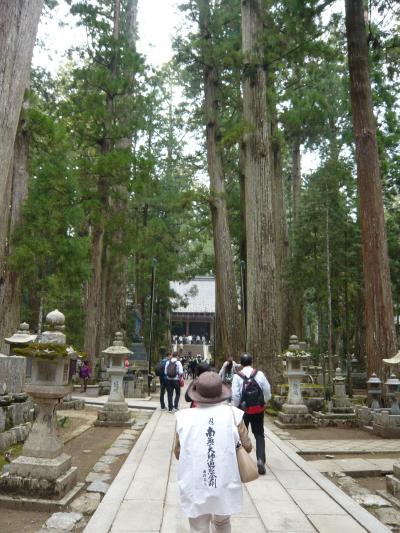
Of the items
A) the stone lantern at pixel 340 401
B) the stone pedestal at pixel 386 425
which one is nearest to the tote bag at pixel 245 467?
the stone pedestal at pixel 386 425

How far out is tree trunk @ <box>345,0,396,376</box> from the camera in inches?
352

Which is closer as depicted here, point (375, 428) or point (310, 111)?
point (375, 428)

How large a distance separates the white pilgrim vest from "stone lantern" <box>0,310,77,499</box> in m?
2.32

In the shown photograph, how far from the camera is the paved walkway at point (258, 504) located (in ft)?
11.8

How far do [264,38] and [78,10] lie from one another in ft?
21.2

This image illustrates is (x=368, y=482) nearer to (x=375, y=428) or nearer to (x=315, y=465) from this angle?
(x=315, y=465)

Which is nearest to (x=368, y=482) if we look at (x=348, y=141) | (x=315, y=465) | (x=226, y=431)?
(x=315, y=465)

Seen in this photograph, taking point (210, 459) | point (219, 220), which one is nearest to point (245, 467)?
point (210, 459)

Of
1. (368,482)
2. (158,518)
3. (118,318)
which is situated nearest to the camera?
(158,518)

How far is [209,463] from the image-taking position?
8.42 feet

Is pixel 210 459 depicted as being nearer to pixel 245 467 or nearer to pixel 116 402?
pixel 245 467

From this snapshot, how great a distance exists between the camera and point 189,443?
2.64 metres

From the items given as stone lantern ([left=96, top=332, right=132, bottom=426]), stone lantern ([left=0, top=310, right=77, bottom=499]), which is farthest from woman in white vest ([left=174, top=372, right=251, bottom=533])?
stone lantern ([left=96, top=332, right=132, bottom=426])

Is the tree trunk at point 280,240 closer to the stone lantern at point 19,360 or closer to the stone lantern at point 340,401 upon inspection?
the stone lantern at point 340,401
